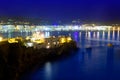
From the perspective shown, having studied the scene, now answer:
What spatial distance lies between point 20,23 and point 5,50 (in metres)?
39.8

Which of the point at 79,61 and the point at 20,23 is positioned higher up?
the point at 20,23

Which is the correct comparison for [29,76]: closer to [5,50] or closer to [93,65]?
[5,50]

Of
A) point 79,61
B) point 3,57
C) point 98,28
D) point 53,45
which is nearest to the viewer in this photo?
point 3,57

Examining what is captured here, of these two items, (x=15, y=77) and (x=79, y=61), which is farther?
(x=79, y=61)

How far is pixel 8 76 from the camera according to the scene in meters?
9.84

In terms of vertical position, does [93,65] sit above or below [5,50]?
below

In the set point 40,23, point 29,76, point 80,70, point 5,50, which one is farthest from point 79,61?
point 40,23

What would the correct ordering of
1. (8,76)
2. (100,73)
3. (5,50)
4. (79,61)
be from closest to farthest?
(8,76)
(5,50)
(100,73)
(79,61)

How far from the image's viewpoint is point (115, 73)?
14.2 meters

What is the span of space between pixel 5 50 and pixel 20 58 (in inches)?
33.9

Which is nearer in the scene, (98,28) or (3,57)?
(3,57)

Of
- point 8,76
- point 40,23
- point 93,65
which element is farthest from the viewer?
point 40,23

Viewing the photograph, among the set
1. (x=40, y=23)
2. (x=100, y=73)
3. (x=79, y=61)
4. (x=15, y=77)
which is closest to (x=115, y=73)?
(x=100, y=73)

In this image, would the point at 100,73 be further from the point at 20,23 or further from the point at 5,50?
the point at 20,23
